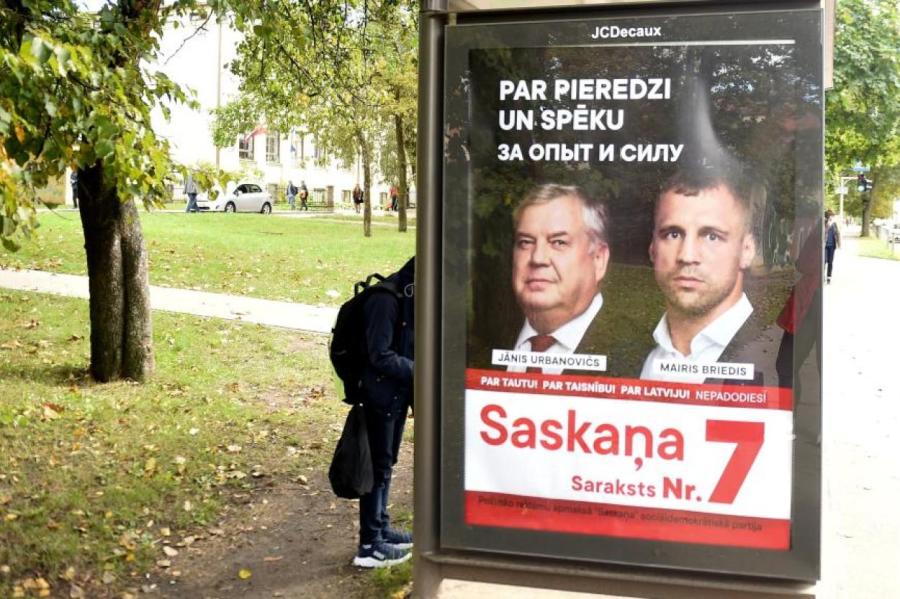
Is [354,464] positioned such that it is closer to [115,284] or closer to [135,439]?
[135,439]

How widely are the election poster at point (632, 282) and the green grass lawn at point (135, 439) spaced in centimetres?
252

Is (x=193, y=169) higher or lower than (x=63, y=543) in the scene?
higher

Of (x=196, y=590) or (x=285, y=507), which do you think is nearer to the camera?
(x=196, y=590)

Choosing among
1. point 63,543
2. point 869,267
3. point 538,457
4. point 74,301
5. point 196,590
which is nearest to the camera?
point 538,457

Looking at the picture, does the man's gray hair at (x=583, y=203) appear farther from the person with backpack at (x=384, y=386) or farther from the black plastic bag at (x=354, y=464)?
the black plastic bag at (x=354, y=464)

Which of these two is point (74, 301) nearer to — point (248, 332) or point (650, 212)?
point (248, 332)

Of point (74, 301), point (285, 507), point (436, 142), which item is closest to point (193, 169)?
point (285, 507)

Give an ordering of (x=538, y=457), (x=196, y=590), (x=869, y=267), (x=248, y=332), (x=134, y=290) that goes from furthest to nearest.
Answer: (x=869, y=267)
(x=248, y=332)
(x=134, y=290)
(x=196, y=590)
(x=538, y=457)

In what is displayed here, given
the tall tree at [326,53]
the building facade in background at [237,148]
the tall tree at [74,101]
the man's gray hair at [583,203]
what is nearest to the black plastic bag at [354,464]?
the man's gray hair at [583,203]

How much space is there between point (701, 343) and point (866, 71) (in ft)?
74.7

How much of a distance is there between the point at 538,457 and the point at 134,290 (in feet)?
20.6

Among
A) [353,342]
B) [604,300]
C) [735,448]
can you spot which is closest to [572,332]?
[604,300]

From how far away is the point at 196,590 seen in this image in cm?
525

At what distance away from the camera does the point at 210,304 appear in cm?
1462
